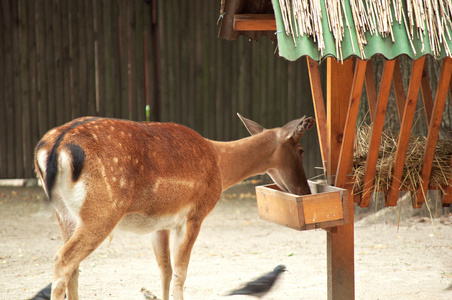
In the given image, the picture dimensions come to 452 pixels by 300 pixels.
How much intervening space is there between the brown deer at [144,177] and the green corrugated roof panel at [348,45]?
1.00 metres

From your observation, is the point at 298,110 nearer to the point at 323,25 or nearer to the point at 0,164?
the point at 0,164

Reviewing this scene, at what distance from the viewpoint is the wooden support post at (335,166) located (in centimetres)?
452

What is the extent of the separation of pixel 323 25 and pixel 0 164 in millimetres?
7622

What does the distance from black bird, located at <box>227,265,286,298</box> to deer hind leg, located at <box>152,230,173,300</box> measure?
2.12 ft

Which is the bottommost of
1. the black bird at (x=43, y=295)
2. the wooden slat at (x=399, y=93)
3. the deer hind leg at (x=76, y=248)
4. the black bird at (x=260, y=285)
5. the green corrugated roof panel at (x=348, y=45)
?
the black bird at (x=260, y=285)

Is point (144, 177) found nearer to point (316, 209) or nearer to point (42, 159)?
point (42, 159)

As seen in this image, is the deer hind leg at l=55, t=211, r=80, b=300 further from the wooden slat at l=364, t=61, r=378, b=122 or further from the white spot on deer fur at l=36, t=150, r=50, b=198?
the wooden slat at l=364, t=61, r=378, b=122

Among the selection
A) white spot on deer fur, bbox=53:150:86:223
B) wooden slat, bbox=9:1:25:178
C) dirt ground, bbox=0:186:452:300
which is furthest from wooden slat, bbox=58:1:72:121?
white spot on deer fur, bbox=53:150:86:223

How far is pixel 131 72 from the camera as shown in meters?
10.3

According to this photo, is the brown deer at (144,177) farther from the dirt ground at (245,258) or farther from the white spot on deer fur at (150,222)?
the dirt ground at (245,258)

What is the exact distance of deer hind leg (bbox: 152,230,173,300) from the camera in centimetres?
505

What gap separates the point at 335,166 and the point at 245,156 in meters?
0.89

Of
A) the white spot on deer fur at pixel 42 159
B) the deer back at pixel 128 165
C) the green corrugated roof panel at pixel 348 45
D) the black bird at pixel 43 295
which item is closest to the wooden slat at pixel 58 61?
the black bird at pixel 43 295

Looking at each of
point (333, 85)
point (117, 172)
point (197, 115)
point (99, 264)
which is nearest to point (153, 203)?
point (117, 172)
